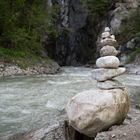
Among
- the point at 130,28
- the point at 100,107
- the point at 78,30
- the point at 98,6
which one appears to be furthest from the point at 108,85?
the point at 78,30

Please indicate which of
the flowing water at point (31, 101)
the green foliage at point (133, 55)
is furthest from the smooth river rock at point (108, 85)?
the green foliage at point (133, 55)

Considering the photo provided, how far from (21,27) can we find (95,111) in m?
22.5

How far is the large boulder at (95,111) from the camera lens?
729cm

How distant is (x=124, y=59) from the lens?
30953 millimetres

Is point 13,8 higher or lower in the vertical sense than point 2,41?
higher

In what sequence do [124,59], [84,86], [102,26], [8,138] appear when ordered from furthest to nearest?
[102,26] < [124,59] < [84,86] < [8,138]

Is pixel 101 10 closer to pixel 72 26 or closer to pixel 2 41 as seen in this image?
pixel 72 26

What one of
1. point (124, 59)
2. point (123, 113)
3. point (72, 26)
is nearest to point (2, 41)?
point (124, 59)

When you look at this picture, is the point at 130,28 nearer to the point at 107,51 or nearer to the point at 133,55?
the point at 133,55

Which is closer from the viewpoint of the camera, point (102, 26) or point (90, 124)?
point (90, 124)

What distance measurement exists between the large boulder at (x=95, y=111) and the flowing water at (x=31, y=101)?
6.69ft

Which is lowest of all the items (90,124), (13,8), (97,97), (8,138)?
(8,138)

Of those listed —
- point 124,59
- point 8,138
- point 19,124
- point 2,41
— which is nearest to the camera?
point 8,138

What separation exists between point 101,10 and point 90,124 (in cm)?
3234
